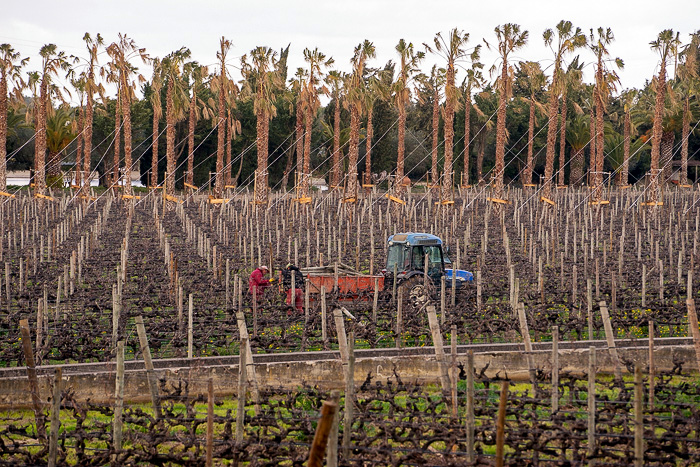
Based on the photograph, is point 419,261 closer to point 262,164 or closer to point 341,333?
point 341,333

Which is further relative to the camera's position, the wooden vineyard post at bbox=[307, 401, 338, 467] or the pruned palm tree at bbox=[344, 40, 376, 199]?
the pruned palm tree at bbox=[344, 40, 376, 199]

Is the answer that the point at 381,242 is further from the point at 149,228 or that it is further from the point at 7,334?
the point at 7,334

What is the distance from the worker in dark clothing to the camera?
15.4 m

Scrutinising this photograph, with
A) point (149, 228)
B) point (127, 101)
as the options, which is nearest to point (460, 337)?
point (149, 228)

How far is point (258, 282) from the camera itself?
15.5 meters

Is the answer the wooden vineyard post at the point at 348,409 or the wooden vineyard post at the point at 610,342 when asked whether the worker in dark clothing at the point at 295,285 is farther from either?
the wooden vineyard post at the point at 348,409

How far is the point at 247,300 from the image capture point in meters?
15.5

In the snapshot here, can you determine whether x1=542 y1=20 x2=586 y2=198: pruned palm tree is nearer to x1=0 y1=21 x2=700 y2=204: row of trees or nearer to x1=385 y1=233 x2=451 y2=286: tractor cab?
x1=0 y1=21 x2=700 y2=204: row of trees

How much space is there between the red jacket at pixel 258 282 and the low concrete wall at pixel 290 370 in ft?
11.8

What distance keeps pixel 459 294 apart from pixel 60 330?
7.31 meters

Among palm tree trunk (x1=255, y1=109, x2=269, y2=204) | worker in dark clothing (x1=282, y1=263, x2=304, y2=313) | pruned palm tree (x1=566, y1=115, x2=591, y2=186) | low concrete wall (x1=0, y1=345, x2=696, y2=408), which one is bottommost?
low concrete wall (x1=0, y1=345, x2=696, y2=408)

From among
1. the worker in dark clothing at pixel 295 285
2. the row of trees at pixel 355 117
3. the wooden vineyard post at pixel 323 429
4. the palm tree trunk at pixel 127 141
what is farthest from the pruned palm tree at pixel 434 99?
the wooden vineyard post at pixel 323 429

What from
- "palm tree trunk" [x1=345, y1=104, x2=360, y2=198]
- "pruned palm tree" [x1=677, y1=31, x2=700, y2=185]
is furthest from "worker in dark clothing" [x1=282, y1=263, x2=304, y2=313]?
"pruned palm tree" [x1=677, y1=31, x2=700, y2=185]

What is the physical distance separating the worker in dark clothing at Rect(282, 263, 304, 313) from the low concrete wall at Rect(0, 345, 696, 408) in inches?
134
